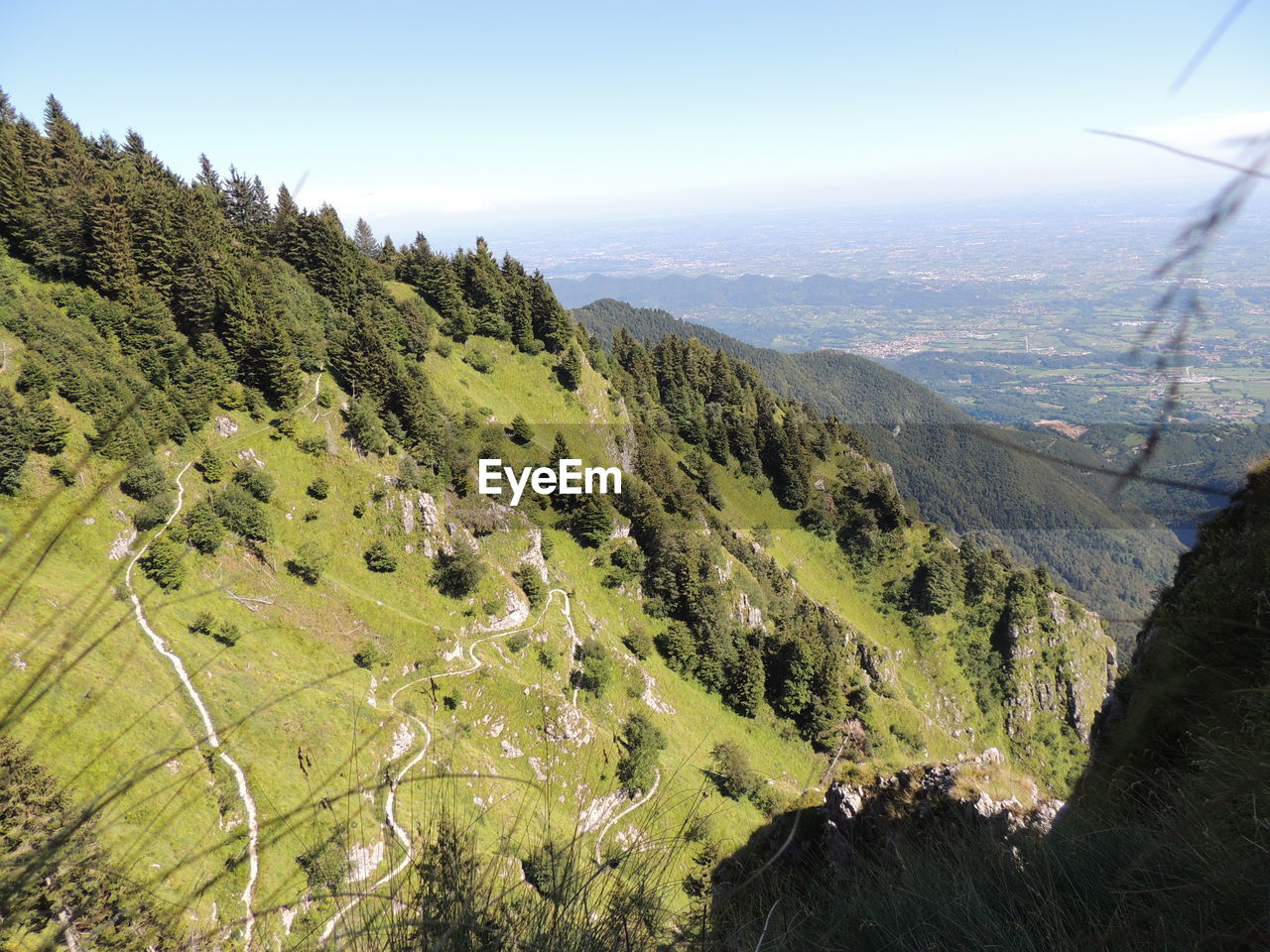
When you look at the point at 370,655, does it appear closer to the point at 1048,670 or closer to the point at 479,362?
the point at 479,362

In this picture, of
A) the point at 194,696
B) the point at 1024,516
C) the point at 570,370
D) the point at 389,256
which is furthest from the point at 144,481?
the point at 1024,516

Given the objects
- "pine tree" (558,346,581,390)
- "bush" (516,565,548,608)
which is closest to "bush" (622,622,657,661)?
"bush" (516,565,548,608)

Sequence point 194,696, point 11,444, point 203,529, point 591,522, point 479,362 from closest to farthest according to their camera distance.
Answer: point 194,696
point 11,444
point 203,529
point 591,522
point 479,362

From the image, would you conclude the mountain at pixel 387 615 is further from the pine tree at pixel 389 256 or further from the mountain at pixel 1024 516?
the mountain at pixel 1024 516

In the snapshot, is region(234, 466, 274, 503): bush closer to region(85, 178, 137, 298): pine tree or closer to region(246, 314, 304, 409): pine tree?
region(246, 314, 304, 409): pine tree

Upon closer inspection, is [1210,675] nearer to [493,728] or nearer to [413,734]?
[413,734]

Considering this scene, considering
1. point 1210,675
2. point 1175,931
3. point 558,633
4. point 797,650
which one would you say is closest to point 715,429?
point 797,650

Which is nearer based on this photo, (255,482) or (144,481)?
(144,481)

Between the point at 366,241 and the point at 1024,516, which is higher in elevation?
the point at 366,241
